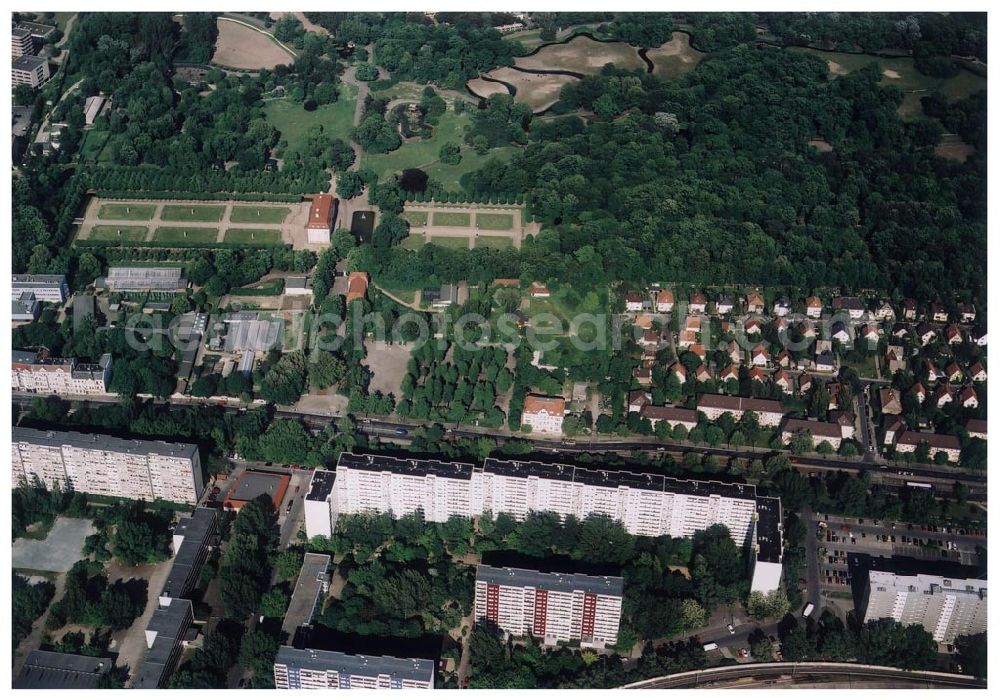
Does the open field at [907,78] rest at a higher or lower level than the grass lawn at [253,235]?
higher

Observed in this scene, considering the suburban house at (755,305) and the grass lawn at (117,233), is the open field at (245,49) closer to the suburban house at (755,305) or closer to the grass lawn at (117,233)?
the grass lawn at (117,233)

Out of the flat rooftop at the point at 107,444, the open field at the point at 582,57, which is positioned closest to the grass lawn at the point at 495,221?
the open field at the point at 582,57

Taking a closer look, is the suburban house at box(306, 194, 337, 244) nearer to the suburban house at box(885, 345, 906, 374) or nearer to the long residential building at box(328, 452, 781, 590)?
the long residential building at box(328, 452, 781, 590)

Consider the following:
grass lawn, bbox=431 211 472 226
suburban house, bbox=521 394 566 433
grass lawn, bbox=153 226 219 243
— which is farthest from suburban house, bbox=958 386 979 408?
grass lawn, bbox=153 226 219 243

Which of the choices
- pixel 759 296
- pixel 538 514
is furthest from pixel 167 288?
pixel 759 296

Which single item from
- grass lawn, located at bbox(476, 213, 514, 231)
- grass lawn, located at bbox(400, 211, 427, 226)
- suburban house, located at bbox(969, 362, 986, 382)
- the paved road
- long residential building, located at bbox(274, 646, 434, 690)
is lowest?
the paved road

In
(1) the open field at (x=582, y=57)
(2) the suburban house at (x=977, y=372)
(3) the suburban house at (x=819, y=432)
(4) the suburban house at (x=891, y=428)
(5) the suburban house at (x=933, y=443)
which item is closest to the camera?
(5) the suburban house at (x=933, y=443)

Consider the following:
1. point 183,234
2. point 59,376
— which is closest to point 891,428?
point 59,376
